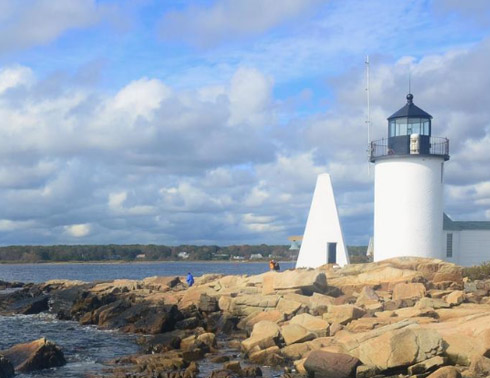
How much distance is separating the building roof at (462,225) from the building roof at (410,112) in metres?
4.47

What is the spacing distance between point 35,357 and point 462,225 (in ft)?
58.8

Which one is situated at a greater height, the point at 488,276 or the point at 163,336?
the point at 488,276

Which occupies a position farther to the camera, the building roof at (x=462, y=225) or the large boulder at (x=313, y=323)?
the building roof at (x=462, y=225)

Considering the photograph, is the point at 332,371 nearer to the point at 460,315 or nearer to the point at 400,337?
the point at 400,337

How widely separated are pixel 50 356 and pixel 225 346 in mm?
3859

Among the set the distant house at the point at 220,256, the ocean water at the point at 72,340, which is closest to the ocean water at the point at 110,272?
the distant house at the point at 220,256

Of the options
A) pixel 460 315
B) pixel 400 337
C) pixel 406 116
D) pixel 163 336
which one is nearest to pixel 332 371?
pixel 400 337

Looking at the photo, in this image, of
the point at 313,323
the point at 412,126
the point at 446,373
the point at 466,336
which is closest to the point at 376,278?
the point at 412,126

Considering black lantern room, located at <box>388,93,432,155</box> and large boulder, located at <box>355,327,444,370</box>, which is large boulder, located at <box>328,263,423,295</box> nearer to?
black lantern room, located at <box>388,93,432,155</box>

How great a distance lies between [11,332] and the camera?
1939 cm

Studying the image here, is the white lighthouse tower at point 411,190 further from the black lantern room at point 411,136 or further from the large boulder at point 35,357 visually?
the large boulder at point 35,357

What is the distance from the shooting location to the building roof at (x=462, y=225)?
25.0 m

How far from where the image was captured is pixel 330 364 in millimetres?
11039

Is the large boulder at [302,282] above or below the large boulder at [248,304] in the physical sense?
above
